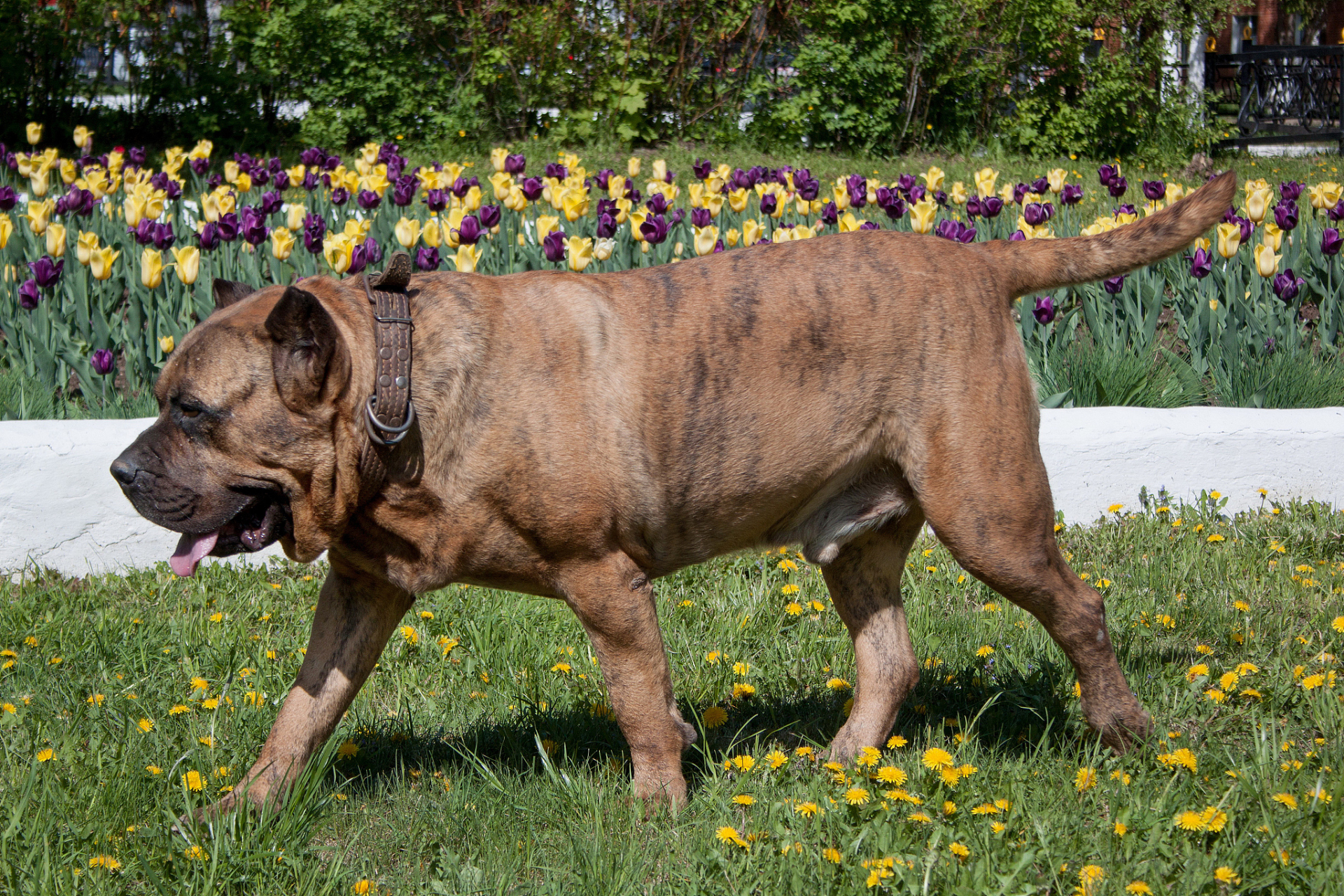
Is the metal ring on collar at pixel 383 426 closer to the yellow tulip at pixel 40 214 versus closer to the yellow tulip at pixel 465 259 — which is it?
the yellow tulip at pixel 465 259

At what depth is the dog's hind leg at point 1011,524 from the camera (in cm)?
325

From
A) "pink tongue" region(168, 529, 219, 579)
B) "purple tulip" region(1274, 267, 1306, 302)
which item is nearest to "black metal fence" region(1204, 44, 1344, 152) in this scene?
"purple tulip" region(1274, 267, 1306, 302)

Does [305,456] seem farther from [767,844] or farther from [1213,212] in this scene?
[1213,212]

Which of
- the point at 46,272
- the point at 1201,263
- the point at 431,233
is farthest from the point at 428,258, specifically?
the point at 1201,263

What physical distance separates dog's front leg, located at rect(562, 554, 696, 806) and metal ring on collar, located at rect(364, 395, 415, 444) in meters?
0.53

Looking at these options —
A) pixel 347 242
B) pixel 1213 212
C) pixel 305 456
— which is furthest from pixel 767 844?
pixel 347 242

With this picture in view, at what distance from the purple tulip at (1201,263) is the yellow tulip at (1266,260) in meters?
0.22

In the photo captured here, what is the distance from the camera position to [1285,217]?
6.37 meters

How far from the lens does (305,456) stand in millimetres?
2877

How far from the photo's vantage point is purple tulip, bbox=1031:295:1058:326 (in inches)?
231

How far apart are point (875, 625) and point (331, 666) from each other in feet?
5.14

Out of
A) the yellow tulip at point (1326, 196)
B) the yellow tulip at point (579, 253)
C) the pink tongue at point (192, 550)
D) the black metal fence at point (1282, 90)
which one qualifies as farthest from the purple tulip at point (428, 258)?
the black metal fence at point (1282, 90)

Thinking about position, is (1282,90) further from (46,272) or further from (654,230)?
(46,272)

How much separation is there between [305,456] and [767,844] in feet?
4.55
